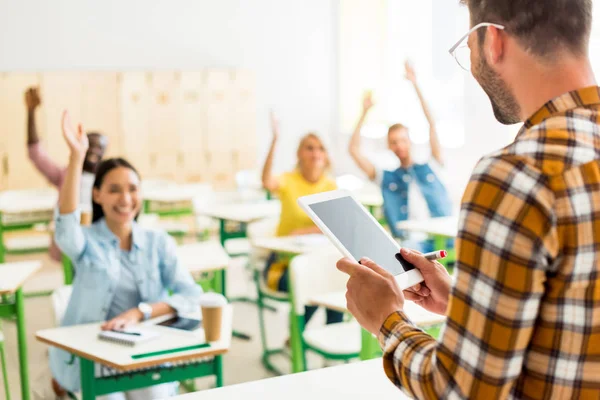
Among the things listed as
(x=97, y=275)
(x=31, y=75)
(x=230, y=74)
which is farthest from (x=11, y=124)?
(x=97, y=275)

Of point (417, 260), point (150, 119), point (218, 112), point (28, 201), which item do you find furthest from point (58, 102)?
point (417, 260)

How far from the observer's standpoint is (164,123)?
7.47m

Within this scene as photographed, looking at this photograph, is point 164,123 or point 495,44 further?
point 164,123

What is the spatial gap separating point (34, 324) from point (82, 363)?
2891 millimetres

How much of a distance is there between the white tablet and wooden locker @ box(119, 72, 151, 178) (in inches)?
242

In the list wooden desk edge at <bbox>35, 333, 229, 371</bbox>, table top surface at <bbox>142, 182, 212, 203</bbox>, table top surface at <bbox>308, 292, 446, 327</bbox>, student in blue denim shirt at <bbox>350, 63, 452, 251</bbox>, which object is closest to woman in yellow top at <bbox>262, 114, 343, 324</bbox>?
student in blue denim shirt at <bbox>350, 63, 452, 251</bbox>

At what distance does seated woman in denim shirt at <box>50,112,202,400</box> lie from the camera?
2.69 meters

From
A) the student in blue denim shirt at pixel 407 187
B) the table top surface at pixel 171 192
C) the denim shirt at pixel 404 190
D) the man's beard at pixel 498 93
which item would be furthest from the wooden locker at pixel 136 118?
the man's beard at pixel 498 93

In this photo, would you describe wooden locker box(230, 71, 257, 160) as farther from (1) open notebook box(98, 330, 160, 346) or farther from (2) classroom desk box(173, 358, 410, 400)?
(2) classroom desk box(173, 358, 410, 400)

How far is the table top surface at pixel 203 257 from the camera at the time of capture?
3.52 metres

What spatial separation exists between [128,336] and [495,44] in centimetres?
183

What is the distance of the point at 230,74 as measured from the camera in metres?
7.70

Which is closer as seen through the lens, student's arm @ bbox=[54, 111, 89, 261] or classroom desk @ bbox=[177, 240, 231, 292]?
student's arm @ bbox=[54, 111, 89, 261]

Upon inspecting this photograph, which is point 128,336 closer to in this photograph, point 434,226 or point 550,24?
point 550,24
